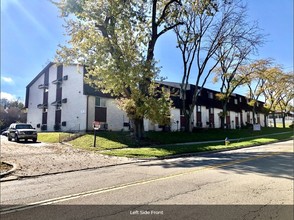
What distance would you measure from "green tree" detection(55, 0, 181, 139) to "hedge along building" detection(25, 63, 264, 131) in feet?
12.7

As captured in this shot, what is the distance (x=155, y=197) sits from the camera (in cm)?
607

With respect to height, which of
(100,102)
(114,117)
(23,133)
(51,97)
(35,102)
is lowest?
(23,133)

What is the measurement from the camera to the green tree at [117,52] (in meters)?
19.5

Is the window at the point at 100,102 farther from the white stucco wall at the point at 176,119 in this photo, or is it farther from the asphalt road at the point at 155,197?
the asphalt road at the point at 155,197

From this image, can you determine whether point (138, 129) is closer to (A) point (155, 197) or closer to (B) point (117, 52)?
(B) point (117, 52)

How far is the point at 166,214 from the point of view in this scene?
4.96 meters

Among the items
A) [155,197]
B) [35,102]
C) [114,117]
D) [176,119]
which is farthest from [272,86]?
[155,197]

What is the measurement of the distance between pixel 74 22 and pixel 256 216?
20.5 m

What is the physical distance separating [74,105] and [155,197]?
25.4 metres

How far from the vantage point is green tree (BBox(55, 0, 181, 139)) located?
1950 centimetres

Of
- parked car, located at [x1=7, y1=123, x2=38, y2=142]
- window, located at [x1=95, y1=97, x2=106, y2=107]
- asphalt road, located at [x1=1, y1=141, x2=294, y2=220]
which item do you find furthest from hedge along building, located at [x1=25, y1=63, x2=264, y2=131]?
asphalt road, located at [x1=1, y1=141, x2=294, y2=220]

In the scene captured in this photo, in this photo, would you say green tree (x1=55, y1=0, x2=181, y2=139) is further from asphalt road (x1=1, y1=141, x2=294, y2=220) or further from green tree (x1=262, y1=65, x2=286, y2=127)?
green tree (x1=262, y1=65, x2=286, y2=127)

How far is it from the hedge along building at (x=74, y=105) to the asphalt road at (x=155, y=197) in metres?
16.9

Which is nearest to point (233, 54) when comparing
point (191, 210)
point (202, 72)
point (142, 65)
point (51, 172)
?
point (202, 72)
